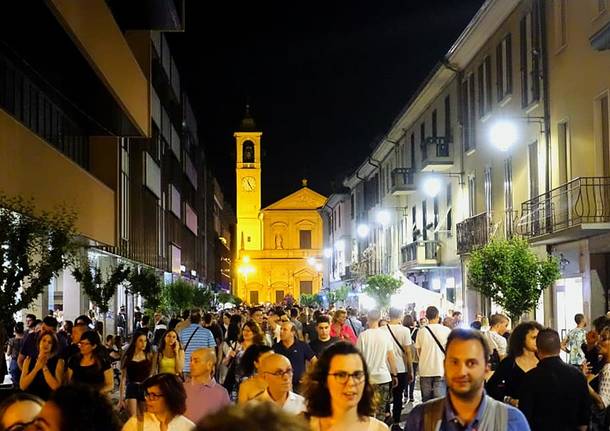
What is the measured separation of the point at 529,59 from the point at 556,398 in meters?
19.8

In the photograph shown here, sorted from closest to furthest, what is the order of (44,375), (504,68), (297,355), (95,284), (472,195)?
1. (44,375)
2. (297,355)
3. (95,284)
4. (504,68)
5. (472,195)

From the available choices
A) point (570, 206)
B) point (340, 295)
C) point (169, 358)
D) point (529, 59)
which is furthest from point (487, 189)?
point (340, 295)

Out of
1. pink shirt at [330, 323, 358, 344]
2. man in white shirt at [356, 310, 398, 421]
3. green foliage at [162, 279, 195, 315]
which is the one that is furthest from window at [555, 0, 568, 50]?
green foliage at [162, 279, 195, 315]

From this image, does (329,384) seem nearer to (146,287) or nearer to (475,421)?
(475,421)

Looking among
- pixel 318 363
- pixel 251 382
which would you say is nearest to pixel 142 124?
pixel 251 382

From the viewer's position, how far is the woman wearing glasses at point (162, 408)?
7.22 metres

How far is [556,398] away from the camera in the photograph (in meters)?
8.13

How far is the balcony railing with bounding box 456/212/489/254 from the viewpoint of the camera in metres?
31.5

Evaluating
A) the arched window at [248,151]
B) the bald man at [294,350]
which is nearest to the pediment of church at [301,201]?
the arched window at [248,151]

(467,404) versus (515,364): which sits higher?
(467,404)

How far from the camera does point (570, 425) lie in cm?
812

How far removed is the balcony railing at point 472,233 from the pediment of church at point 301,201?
9723cm

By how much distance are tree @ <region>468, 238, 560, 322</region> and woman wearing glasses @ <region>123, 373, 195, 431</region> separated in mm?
14759

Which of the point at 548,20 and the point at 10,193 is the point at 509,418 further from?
the point at 548,20
